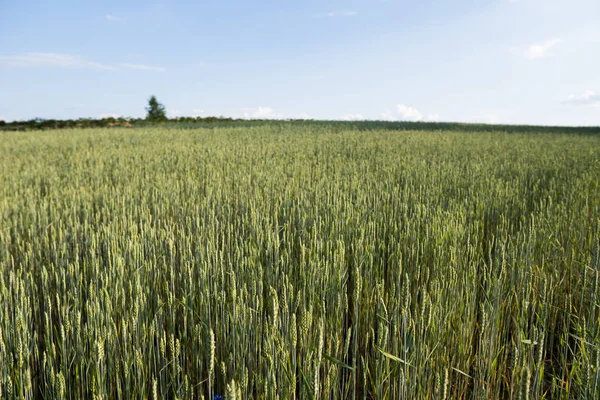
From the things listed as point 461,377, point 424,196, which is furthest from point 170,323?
point 424,196

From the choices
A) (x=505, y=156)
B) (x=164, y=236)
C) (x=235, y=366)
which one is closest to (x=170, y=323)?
(x=235, y=366)

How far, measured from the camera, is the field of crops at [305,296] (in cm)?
128

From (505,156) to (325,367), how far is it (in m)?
6.43

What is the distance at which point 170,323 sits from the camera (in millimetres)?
1637

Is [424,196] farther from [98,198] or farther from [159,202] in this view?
[98,198]

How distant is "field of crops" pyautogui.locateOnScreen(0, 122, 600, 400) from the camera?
4.21ft

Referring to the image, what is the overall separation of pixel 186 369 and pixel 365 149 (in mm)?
6727

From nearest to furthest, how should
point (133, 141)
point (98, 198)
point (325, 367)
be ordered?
point (325, 367), point (98, 198), point (133, 141)

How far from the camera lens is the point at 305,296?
1673mm

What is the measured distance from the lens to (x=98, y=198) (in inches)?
156

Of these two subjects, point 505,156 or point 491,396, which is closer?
point 491,396

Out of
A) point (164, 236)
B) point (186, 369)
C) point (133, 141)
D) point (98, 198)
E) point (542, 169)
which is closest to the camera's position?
point (186, 369)

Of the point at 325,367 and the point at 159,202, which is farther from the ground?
the point at 159,202

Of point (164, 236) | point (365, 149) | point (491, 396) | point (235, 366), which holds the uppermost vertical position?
point (365, 149)
